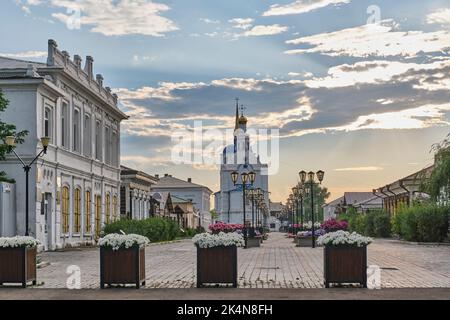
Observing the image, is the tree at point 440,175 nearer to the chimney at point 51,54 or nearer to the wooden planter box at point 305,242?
the wooden planter box at point 305,242

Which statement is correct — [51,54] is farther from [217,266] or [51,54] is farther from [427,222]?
[217,266]

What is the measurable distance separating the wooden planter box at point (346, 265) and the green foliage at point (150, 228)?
24.6 m

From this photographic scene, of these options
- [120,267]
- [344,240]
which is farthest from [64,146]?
[344,240]

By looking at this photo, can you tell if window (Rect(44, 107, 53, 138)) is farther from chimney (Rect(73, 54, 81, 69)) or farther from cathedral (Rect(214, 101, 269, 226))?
cathedral (Rect(214, 101, 269, 226))

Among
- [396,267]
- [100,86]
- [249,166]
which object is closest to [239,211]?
[249,166]

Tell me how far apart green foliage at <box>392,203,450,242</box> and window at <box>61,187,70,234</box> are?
19.9 meters

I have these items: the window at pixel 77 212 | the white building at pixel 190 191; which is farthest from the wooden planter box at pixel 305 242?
the white building at pixel 190 191

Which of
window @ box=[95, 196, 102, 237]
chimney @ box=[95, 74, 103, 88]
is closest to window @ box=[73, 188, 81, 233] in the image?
window @ box=[95, 196, 102, 237]

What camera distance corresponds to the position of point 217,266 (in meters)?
16.1

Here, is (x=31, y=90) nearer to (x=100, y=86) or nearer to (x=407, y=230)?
(x=100, y=86)

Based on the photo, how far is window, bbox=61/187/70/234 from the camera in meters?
39.8

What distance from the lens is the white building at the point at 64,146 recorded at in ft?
113

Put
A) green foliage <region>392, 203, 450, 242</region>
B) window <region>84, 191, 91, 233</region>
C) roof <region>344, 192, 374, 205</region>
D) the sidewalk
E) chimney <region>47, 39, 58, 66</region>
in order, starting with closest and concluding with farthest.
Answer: the sidewalk < chimney <region>47, 39, 58, 66</region> < green foliage <region>392, 203, 450, 242</region> < window <region>84, 191, 91, 233</region> < roof <region>344, 192, 374, 205</region>

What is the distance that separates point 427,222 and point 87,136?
67.4 feet
